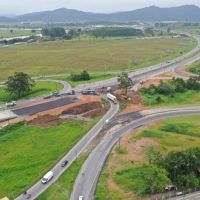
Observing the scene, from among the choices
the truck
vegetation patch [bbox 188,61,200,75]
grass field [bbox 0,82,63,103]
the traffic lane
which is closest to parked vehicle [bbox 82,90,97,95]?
the traffic lane

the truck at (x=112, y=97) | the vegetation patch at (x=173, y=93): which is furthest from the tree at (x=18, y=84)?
the vegetation patch at (x=173, y=93)

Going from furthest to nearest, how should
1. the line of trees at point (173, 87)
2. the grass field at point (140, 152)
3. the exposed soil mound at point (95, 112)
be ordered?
the line of trees at point (173, 87), the exposed soil mound at point (95, 112), the grass field at point (140, 152)

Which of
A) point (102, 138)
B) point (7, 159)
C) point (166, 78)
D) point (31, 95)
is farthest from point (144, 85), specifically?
point (7, 159)

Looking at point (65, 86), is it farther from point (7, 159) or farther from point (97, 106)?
point (7, 159)

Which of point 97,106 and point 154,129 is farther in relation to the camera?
point 97,106

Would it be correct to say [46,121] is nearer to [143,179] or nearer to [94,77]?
[143,179]

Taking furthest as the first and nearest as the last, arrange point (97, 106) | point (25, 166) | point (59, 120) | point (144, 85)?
point (144, 85), point (97, 106), point (59, 120), point (25, 166)

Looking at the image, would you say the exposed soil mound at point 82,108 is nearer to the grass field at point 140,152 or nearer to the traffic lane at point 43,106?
the traffic lane at point 43,106
